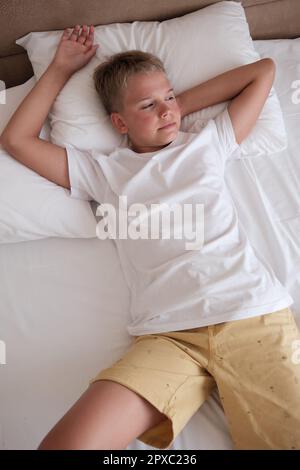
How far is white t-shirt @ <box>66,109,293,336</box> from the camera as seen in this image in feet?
3.39

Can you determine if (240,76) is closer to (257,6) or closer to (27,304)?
(257,6)

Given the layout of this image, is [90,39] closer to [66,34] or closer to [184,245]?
[66,34]

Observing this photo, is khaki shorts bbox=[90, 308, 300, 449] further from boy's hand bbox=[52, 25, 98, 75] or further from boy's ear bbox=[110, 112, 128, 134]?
boy's hand bbox=[52, 25, 98, 75]

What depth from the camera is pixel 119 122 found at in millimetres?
1260

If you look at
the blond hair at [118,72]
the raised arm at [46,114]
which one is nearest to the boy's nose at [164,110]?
the blond hair at [118,72]

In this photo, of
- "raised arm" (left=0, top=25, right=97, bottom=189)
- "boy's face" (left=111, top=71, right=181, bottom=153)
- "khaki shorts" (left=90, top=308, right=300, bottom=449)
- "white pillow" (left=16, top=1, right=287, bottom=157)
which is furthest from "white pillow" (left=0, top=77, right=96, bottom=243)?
"khaki shorts" (left=90, top=308, right=300, bottom=449)

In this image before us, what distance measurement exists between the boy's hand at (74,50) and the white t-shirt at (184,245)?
0.89ft

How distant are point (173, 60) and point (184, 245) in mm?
600

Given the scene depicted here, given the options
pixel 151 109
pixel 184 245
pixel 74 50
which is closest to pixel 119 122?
pixel 151 109

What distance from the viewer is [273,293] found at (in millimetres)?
1044

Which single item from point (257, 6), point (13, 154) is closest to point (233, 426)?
point (13, 154)
